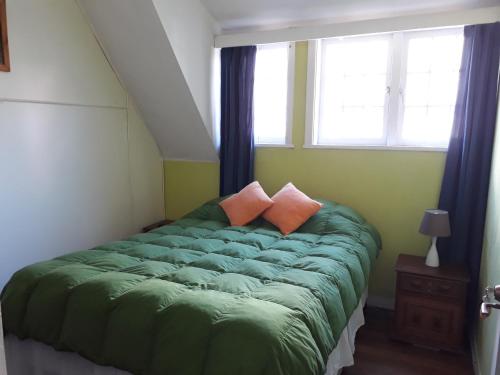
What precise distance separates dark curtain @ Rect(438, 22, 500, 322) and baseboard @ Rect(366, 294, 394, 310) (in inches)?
23.7

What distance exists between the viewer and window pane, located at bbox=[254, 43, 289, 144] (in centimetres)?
348

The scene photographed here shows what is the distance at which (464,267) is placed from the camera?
2721mm

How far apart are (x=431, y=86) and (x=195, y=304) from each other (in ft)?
8.10

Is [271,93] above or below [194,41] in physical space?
below

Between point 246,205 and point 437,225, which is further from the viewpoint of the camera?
point 246,205

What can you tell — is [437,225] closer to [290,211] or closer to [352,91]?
[290,211]

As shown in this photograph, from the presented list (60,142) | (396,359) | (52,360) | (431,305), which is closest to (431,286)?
(431,305)

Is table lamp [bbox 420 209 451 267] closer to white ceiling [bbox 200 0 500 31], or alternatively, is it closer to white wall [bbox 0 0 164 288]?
white ceiling [bbox 200 0 500 31]

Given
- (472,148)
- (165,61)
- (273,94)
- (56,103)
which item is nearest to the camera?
(472,148)

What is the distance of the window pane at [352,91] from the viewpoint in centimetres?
316

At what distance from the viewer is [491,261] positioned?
2.21 meters

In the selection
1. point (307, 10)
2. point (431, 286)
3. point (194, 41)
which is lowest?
point (431, 286)

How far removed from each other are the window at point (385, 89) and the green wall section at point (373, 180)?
11 cm

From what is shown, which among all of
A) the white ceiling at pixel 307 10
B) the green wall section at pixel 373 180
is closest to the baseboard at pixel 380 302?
the green wall section at pixel 373 180
